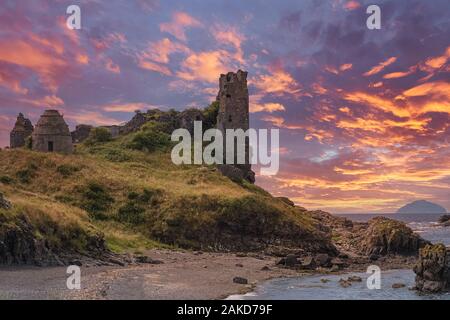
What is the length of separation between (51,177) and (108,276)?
3156 cm

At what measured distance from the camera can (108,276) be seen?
2933 centimetres

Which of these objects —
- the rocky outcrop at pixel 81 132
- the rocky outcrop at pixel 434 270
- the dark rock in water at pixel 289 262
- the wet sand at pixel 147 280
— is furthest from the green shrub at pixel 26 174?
the rocky outcrop at pixel 81 132

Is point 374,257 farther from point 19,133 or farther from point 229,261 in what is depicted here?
point 19,133

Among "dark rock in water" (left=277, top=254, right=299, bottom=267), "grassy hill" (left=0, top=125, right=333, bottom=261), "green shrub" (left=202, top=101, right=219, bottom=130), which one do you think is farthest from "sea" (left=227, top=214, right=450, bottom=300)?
"green shrub" (left=202, top=101, right=219, bottom=130)

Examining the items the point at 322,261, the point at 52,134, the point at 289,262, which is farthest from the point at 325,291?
the point at 52,134

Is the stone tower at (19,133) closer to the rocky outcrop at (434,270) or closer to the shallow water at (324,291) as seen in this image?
the shallow water at (324,291)

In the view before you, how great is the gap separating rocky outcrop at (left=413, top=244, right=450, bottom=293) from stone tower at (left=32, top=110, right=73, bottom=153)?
5523 centimetres

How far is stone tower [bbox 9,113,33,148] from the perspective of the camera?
97.1 meters

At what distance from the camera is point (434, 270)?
33.7 m

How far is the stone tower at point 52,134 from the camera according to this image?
73500 mm

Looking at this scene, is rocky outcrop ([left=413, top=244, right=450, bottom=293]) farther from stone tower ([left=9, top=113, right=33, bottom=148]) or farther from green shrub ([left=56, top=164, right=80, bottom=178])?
stone tower ([left=9, top=113, right=33, bottom=148])
